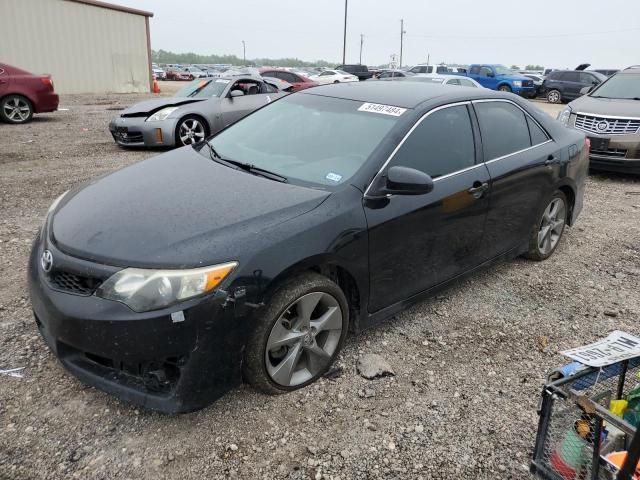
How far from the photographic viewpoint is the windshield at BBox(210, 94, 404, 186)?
3107 millimetres

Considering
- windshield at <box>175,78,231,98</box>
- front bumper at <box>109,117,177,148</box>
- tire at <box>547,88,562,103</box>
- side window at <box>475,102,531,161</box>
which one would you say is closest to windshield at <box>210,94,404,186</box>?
side window at <box>475,102,531,161</box>

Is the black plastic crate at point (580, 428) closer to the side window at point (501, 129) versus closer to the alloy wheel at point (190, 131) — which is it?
the side window at point (501, 129)

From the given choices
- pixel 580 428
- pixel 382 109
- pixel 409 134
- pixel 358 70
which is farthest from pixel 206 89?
pixel 358 70

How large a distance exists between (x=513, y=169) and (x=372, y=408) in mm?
2139

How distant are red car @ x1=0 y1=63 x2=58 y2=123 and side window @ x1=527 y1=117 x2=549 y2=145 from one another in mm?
10992

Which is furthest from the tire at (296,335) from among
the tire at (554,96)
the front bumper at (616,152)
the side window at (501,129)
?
the tire at (554,96)

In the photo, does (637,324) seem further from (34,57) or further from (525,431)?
(34,57)

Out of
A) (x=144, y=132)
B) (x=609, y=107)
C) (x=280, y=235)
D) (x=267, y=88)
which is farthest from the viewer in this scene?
(x=267, y=88)

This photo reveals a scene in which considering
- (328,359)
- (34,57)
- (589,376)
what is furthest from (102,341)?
(34,57)

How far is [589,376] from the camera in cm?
208

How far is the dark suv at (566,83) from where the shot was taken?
24000 mm

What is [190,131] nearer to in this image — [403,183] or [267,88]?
[267,88]

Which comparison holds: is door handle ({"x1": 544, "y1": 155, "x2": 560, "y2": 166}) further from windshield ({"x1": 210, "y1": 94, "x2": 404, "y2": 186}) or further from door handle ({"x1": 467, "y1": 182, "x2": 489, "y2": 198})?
windshield ({"x1": 210, "y1": 94, "x2": 404, "y2": 186})

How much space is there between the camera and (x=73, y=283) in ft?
7.93
